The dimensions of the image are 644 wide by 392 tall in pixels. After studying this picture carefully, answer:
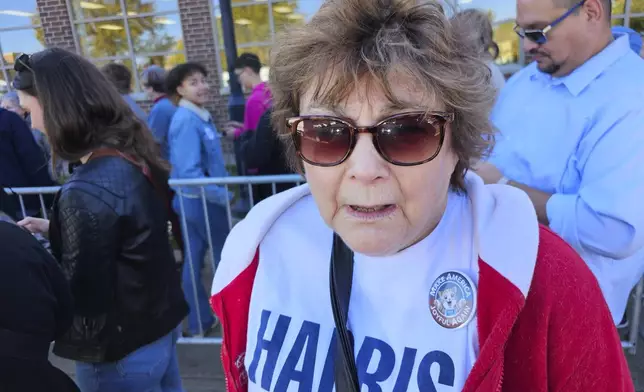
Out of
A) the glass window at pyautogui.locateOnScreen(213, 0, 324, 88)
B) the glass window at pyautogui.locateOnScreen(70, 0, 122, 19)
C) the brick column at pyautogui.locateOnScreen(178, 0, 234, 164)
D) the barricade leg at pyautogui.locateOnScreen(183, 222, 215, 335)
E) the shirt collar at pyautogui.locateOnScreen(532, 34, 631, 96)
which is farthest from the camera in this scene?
the glass window at pyautogui.locateOnScreen(70, 0, 122, 19)

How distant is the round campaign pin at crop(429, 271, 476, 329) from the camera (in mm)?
1048

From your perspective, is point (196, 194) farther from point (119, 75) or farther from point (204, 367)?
point (119, 75)

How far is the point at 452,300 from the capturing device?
107 cm

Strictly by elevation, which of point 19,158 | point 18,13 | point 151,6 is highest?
point 18,13

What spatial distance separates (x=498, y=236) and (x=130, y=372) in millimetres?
1838

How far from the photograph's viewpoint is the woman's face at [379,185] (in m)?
1.06

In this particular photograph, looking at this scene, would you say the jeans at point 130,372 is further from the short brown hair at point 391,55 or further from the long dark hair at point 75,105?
the short brown hair at point 391,55

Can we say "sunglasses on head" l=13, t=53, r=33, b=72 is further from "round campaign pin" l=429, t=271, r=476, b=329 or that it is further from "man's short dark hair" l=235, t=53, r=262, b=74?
"man's short dark hair" l=235, t=53, r=262, b=74

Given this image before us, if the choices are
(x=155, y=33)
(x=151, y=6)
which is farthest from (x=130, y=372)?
(x=151, y=6)

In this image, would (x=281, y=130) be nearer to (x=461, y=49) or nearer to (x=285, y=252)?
(x=285, y=252)

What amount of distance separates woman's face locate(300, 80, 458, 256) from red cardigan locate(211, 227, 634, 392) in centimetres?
19

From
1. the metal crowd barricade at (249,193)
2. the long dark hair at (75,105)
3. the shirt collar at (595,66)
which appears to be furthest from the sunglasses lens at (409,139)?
the metal crowd barricade at (249,193)

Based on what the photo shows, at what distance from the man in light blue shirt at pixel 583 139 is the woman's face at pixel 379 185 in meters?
Result: 0.85

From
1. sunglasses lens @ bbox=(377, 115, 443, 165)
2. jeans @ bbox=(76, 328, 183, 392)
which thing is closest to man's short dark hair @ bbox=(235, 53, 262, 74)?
jeans @ bbox=(76, 328, 183, 392)
